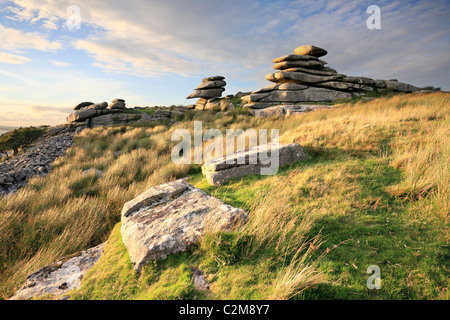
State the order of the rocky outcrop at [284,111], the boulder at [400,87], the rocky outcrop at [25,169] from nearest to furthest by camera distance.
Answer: the rocky outcrop at [25,169], the rocky outcrop at [284,111], the boulder at [400,87]

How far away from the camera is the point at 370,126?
7.47 metres

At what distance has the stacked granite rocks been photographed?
75.9ft

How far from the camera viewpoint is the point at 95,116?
2386 centimetres

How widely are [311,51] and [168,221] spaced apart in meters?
28.8

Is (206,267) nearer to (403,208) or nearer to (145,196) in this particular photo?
(145,196)

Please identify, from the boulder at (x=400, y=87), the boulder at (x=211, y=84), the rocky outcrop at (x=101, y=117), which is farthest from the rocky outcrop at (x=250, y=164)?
the boulder at (x=400, y=87)

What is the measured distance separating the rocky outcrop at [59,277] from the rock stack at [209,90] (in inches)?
1049

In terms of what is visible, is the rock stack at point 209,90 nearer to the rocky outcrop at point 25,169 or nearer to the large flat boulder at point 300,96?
the large flat boulder at point 300,96

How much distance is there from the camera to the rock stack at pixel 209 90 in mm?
29250

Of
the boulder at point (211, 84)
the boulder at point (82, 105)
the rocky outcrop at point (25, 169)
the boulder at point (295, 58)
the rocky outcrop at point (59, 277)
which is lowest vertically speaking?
the rocky outcrop at point (59, 277)

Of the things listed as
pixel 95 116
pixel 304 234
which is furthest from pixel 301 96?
pixel 95 116

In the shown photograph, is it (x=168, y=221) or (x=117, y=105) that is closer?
(x=168, y=221)

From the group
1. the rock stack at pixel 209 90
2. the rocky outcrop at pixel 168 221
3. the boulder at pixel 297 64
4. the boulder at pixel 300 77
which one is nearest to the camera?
the rocky outcrop at pixel 168 221

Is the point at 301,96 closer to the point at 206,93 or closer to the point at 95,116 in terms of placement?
the point at 206,93
